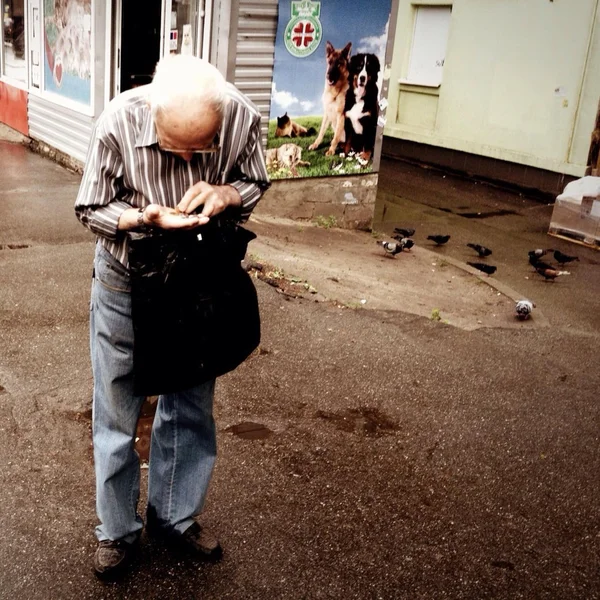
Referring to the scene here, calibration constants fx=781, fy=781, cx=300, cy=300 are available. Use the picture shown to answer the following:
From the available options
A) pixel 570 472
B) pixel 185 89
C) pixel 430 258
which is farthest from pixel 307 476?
pixel 430 258

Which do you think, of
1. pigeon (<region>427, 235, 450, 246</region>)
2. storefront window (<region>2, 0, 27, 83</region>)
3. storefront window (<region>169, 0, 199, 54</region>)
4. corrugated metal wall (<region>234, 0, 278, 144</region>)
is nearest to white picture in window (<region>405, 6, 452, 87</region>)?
pigeon (<region>427, 235, 450, 246</region>)

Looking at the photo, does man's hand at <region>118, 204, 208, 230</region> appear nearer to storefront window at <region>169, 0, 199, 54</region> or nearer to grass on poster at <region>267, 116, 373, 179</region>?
storefront window at <region>169, 0, 199, 54</region>

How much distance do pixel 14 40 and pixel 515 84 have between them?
912cm

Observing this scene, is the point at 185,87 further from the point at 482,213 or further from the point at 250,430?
the point at 482,213

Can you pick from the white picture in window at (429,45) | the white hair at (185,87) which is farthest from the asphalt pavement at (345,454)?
the white picture in window at (429,45)

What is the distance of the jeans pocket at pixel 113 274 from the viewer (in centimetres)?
275

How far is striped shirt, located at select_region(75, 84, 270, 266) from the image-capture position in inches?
101

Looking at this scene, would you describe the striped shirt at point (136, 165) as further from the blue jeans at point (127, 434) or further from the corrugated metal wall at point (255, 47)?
the corrugated metal wall at point (255, 47)

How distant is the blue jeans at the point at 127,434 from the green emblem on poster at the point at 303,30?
6747 mm

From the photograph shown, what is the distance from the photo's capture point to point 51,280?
645 cm

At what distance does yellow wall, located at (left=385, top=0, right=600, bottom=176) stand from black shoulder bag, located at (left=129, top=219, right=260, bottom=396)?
1240 cm

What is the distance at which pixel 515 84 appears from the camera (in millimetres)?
15000

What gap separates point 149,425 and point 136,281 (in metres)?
1.86

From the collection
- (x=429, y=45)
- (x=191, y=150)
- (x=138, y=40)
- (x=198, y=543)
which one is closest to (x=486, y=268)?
(x=138, y=40)
